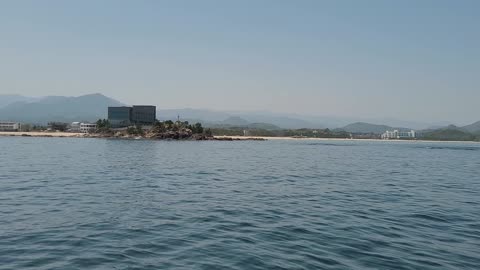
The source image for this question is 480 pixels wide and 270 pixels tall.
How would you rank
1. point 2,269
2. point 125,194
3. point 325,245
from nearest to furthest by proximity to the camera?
1. point 2,269
2. point 325,245
3. point 125,194

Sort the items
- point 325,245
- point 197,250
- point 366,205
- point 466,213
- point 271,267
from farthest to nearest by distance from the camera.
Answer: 1. point 366,205
2. point 466,213
3. point 325,245
4. point 197,250
5. point 271,267

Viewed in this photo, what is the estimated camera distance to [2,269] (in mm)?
14664

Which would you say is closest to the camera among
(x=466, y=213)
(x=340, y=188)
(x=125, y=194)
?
(x=466, y=213)

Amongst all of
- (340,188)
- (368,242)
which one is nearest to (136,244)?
(368,242)

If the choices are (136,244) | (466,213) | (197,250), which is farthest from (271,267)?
(466,213)

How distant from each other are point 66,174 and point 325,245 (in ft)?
133

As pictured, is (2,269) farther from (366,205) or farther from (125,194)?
(366,205)

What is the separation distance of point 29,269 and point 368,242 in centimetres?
1591

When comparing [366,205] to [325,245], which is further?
[366,205]

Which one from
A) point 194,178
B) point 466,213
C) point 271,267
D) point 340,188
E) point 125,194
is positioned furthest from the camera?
point 194,178

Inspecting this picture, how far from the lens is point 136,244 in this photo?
729 inches

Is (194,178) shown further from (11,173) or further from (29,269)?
(29,269)

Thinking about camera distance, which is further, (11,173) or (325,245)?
(11,173)

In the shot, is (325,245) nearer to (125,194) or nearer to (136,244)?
(136,244)
